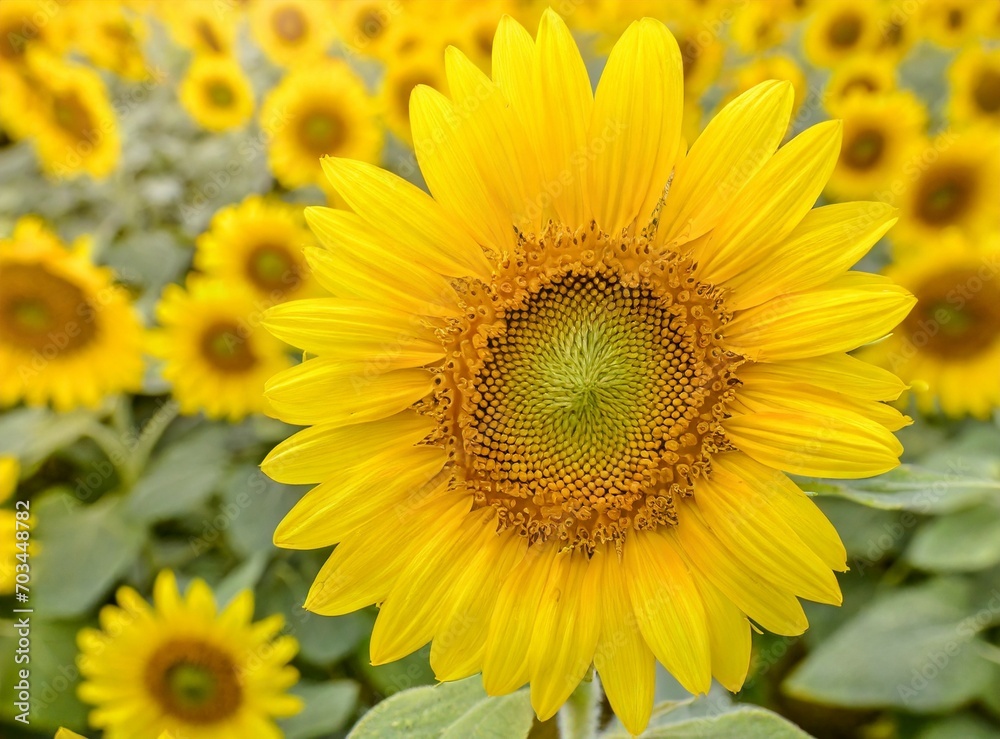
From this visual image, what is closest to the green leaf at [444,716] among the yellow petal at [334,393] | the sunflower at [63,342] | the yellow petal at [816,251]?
the yellow petal at [334,393]

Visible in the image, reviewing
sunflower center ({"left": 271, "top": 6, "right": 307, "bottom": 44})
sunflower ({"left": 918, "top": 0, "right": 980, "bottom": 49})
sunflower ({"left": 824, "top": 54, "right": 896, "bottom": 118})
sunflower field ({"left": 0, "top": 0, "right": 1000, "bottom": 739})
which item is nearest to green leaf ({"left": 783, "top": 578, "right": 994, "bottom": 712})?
sunflower field ({"left": 0, "top": 0, "right": 1000, "bottom": 739})

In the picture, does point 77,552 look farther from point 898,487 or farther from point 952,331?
point 952,331

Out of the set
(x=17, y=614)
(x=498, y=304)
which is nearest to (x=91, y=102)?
(x=17, y=614)

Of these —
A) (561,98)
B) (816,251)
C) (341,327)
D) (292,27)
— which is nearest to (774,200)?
(816,251)

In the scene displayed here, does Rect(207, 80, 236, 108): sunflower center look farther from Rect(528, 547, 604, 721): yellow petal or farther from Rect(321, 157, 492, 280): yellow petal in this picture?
Rect(528, 547, 604, 721): yellow petal

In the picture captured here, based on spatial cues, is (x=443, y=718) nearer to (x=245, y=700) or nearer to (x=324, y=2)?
(x=245, y=700)
